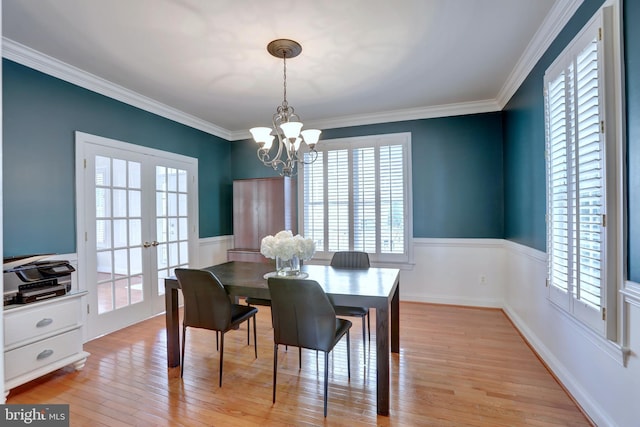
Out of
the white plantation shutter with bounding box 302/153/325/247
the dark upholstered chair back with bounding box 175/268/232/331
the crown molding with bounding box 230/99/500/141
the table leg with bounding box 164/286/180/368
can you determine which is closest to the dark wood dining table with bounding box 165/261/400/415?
the table leg with bounding box 164/286/180/368

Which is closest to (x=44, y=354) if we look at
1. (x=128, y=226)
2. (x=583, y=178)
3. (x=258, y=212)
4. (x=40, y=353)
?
(x=40, y=353)

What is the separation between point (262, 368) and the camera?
108 inches

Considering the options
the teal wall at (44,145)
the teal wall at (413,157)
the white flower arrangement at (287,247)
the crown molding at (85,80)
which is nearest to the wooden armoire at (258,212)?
the teal wall at (413,157)

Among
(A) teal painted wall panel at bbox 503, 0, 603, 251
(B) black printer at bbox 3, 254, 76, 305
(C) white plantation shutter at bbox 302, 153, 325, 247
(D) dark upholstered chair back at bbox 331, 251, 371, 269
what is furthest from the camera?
(C) white plantation shutter at bbox 302, 153, 325, 247

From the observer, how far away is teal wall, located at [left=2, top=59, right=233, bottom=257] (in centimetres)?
276

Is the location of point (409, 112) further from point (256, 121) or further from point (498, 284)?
point (498, 284)

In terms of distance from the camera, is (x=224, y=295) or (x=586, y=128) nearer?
(x=586, y=128)

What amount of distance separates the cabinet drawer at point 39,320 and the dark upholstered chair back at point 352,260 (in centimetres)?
222

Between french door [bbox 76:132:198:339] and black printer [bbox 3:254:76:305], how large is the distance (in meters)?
0.62

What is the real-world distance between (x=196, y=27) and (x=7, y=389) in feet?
9.16

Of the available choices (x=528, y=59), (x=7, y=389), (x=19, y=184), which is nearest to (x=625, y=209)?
(x=528, y=59)

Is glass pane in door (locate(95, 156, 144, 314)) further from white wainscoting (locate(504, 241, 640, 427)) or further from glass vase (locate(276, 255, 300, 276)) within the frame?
white wainscoting (locate(504, 241, 640, 427))

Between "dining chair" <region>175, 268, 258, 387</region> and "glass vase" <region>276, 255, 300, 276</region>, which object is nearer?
"dining chair" <region>175, 268, 258, 387</region>

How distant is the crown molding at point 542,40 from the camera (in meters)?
2.29
